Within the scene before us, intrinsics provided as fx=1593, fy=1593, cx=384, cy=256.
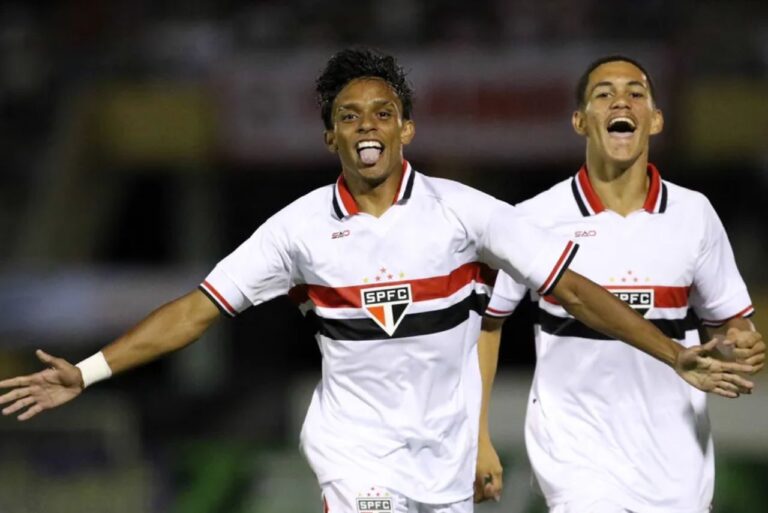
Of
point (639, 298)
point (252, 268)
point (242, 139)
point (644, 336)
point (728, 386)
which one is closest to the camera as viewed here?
point (728, 386)

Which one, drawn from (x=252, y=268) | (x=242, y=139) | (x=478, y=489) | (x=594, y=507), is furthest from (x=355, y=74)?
(x=242, y=139)

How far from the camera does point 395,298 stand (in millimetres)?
5559

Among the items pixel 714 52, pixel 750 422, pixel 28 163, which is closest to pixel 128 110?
pixel 28 163

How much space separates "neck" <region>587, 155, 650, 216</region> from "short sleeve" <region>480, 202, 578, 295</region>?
56cm

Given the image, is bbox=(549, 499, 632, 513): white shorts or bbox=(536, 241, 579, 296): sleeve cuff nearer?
bbox=(536, 241, 579, 296): sleeve cuff

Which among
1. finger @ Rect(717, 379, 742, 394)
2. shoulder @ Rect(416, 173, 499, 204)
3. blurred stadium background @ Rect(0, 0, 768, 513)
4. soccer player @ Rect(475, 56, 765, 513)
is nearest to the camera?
finger @ Rect(717, 379, 742, 394)

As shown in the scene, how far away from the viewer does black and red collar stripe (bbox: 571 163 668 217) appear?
604 centimetres

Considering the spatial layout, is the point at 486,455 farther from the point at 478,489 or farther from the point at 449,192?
the point at 449,192

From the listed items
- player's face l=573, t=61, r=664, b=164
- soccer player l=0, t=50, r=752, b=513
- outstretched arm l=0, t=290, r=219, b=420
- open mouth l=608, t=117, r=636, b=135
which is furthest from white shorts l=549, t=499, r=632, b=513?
outstretched arm l=0, t=290, r=219, b=420

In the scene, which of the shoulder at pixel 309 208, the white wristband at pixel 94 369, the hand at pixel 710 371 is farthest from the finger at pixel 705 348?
the white wristband at pixel 94 369

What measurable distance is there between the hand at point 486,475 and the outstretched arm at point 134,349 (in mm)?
1155

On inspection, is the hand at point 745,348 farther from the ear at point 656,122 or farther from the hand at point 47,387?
the hand at point 47,387

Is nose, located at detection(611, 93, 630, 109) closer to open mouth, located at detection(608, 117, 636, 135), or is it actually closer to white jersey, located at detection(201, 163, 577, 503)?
open mouth, located at detection(608, 117, 636, 135)

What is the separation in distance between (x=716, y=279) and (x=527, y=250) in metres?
0.89
